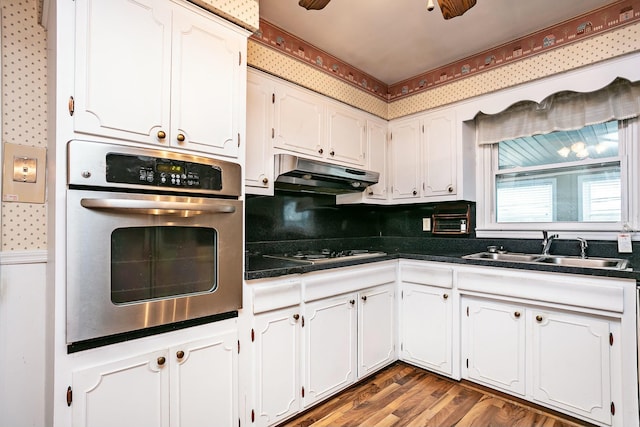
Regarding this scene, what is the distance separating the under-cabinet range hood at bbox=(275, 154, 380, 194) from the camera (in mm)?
2123

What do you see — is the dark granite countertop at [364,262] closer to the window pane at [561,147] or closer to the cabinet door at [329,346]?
the cabinet door at [329,346]

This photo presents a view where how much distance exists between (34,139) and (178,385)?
4.25 feet

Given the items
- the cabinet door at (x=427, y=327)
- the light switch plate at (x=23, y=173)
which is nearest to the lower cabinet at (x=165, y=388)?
the light switch plate at (x=23, y=173)

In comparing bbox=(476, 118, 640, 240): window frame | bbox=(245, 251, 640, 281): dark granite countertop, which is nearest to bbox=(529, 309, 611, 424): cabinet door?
bbox=(245, 251, 640, 281): dark granite countertop

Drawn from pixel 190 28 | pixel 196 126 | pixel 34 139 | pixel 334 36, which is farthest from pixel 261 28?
pixel 34 139

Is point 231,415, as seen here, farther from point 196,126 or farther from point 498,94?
point 498,94

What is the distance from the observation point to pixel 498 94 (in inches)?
100.0

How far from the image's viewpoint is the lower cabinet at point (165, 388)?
121cm

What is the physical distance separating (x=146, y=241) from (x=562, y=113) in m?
2.89

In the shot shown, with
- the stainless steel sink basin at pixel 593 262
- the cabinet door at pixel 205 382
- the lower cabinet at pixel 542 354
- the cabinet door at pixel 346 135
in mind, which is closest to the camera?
the cabinet door at pixel 205 382

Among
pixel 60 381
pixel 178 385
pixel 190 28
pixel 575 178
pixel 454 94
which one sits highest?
pixel 454 94

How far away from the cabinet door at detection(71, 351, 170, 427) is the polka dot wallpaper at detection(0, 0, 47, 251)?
2.34 feet

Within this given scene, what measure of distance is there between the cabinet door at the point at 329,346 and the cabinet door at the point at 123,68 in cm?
136

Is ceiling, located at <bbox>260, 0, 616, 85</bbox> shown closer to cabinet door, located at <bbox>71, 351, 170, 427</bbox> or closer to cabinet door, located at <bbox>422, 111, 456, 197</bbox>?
cabinet door, located at <bbox>422, 111, 456, 197</bbox>
